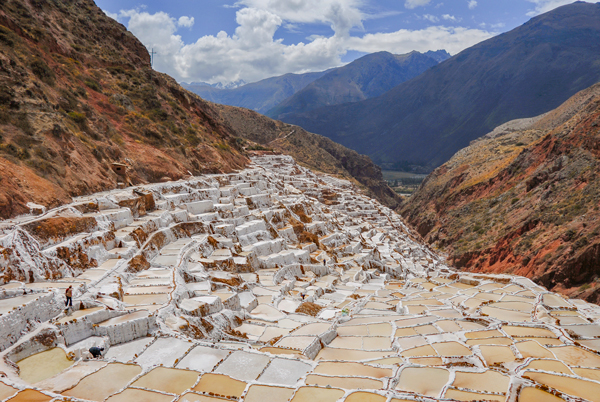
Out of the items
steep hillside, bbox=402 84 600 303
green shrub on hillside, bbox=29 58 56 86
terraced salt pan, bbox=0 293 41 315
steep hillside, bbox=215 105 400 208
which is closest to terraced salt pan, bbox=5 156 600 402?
terraced salt pan, bbox=0 293 41 315

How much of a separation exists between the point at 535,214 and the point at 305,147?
65203 millimetres

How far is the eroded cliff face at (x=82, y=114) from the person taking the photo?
21.0m

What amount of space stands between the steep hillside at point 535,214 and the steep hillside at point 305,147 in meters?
31.6

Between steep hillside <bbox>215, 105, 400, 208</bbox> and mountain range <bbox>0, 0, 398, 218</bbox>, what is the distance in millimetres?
43130

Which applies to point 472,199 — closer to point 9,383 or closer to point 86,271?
point 86,271

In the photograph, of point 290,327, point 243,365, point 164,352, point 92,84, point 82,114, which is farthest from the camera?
point 92,84

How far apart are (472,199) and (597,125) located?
70.6 ft

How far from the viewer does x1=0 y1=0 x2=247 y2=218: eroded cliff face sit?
68.8 ft

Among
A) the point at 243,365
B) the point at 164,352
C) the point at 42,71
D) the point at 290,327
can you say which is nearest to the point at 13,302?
the point at 164,352

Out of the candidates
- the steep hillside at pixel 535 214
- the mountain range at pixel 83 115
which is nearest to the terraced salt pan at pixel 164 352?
the mountain range at pixel 83 115

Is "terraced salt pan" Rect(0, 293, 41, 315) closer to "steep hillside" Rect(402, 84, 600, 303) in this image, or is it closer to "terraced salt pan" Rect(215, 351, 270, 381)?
"terraced salt pan" Rect(215, 351, 270, 381)

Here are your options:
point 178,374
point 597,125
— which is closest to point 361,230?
point 597,125

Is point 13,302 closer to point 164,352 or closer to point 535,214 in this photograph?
point 164,352

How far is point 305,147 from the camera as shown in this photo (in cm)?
9925
